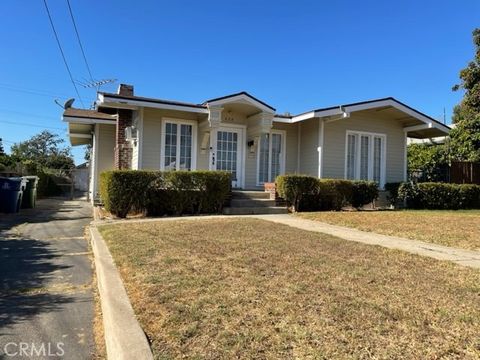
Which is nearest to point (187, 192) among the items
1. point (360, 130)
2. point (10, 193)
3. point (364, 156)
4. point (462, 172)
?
point (10, 193)

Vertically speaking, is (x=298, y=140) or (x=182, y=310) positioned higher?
(x=298, y=140)

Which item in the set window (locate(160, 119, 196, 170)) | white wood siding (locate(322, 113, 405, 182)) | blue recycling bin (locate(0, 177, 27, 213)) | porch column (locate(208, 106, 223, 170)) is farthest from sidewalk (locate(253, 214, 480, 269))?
blue recycling bin (locate(0, 177, 27, 213))

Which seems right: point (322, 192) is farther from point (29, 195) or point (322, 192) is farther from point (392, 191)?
point (29, 195)

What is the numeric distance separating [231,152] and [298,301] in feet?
39.6

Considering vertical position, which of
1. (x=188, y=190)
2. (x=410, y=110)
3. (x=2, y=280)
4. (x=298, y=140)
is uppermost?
(x=410, y=110)

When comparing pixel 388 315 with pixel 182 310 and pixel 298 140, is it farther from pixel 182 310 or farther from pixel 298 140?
pixel 298 140

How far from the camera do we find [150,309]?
374 centimetres

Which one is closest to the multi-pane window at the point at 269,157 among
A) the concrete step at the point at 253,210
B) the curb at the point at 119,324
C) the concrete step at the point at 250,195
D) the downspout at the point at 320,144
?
the downspout at the point at 320,144

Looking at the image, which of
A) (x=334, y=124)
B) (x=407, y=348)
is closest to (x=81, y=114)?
(x=334, y=124)

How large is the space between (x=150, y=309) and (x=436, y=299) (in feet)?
8.68

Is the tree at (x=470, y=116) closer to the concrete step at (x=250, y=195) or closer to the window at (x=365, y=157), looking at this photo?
the window at (x=365, y=157)

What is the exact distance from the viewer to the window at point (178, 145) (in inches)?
579

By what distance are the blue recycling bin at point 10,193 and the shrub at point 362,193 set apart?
10997 millimetres

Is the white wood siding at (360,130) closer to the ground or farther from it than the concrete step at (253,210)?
farther from it
